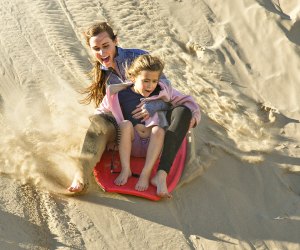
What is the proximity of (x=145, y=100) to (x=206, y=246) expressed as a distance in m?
1.06

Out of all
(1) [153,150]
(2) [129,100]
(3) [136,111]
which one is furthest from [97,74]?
(1) [153,150]

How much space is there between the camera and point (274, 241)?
4012 mm

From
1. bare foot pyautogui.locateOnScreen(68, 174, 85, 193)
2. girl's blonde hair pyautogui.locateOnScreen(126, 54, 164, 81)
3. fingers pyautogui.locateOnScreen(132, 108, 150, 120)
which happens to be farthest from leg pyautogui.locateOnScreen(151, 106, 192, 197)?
bare foot pyautogui.locateOnScreen(68, 174, 85, 193)

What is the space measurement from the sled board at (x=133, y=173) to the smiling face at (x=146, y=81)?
467 mm

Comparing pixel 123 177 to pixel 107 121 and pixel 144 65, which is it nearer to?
pixel 107 121

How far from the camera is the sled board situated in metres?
4.14

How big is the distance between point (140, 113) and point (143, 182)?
466 mm

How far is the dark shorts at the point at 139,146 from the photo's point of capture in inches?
172

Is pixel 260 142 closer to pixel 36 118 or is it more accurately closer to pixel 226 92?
pixel 226 92

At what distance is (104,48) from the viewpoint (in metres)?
4.56

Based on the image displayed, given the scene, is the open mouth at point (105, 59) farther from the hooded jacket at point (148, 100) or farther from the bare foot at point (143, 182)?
the bare foot at point (143, 182)

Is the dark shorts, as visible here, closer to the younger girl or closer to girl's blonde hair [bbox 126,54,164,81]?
the younger girl

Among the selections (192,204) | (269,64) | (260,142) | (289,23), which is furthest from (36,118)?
(289,23)

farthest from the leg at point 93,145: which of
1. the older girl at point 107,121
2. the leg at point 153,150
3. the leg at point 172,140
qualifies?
the leg at point 172,140
